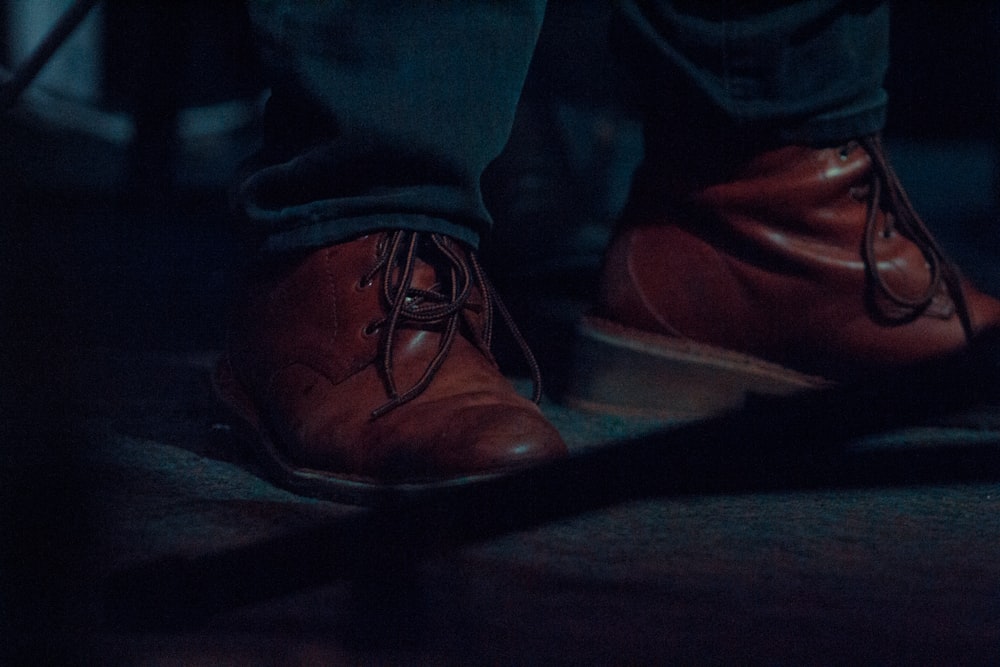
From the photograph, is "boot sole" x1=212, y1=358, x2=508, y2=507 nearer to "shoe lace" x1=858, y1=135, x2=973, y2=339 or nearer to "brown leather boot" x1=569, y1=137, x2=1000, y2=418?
"brown leather boot" x1=569, y1=137, x2=1000, y2=418

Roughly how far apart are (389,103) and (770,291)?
0.47 metres

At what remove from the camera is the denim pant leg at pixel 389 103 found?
0.77 m

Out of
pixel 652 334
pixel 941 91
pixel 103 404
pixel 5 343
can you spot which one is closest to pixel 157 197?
pixel 5 343

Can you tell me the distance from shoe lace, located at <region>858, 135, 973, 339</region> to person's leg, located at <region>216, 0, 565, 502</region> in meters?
0.40

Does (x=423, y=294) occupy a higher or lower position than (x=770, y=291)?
higher

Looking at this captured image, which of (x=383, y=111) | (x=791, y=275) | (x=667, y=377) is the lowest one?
(x=667, y=377)

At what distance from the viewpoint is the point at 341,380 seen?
805mm

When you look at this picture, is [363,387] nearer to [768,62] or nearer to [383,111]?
[383,111]

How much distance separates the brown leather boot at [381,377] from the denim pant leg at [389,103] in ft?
0.10

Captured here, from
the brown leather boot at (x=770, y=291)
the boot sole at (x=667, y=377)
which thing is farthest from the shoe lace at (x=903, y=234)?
the boot sole at (x=667, y=377)

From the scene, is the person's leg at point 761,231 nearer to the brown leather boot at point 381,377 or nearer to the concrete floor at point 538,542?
the concrete floor at point 538,542

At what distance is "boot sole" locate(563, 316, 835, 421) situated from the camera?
1.05m

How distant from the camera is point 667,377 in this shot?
106 centimetres

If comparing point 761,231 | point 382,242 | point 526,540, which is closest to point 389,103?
point 382,242
